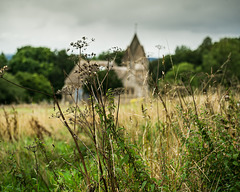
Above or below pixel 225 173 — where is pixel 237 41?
above

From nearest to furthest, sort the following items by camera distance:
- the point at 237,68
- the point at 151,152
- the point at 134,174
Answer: the point at 134,174 → the point at 151,152 → the point at 237,68

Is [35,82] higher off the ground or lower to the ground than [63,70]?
higher

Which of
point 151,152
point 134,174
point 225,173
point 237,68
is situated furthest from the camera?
point 237,68

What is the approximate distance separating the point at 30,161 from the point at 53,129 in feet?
6.29

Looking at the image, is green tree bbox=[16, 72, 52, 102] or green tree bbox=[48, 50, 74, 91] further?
green tree bbox=[16, 72, 52, 102]

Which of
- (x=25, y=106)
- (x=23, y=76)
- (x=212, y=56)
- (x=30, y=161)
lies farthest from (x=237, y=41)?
(x=30, y=161)

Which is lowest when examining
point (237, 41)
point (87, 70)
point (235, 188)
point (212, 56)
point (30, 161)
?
point (30, 161)

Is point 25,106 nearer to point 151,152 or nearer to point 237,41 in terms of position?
point 151,152

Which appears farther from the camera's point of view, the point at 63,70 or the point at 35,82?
the point at 35,82

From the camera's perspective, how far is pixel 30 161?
3711 millimetres

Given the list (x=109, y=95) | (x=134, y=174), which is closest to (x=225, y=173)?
(x=134, y=174)

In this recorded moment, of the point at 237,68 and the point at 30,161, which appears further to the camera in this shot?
the point at 237,68

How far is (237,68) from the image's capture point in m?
31.8

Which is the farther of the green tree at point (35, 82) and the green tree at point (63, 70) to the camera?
the green tree at point (35, 82)
